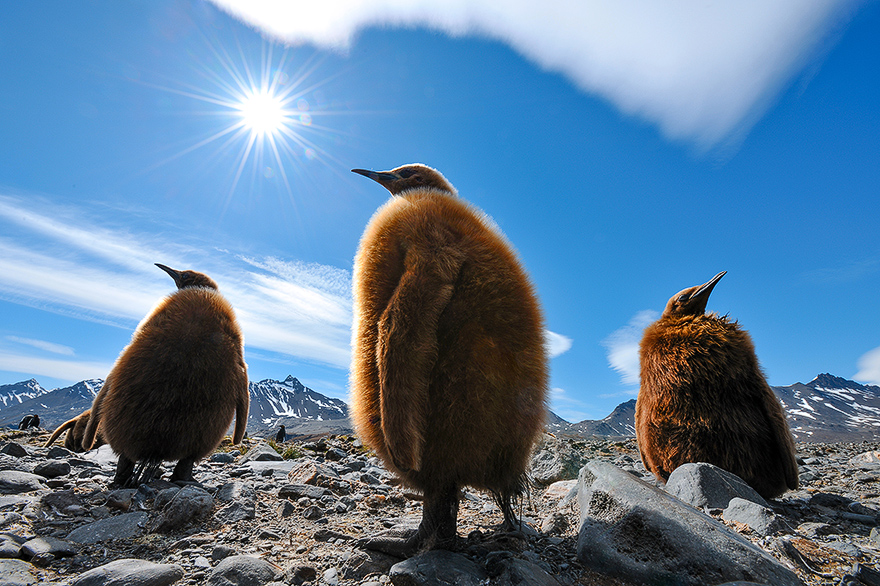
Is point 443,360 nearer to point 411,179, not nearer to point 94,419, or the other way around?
point 411,179

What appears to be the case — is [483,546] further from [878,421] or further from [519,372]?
[878,421]

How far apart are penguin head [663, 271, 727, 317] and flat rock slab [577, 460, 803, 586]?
300 cm

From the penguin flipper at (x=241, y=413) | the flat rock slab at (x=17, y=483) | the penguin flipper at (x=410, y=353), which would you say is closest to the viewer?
the penguin flipper at (x=410, y=353)

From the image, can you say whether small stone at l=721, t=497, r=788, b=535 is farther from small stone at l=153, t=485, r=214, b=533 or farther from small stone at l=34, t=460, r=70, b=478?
small stone at l=34, t=460, r=70, b=478

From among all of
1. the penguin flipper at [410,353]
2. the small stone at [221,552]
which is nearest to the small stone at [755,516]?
the penguin flipper at [410,353]

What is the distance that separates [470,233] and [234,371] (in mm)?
4102

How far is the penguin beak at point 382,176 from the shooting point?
4.22 meters

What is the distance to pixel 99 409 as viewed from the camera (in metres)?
5.88

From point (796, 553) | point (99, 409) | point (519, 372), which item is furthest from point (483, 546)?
point (99, 409)

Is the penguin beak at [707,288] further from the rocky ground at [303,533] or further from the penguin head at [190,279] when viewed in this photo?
the penguin head at [190,279]

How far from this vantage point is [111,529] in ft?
13.2

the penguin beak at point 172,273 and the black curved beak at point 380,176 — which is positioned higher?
the black curved beak at point 380,176

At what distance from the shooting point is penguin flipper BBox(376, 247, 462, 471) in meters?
2.81

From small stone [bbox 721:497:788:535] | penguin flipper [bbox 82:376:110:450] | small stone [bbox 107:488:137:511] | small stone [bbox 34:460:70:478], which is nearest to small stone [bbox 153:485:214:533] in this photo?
small stone [bbox 107:488:137:511]
